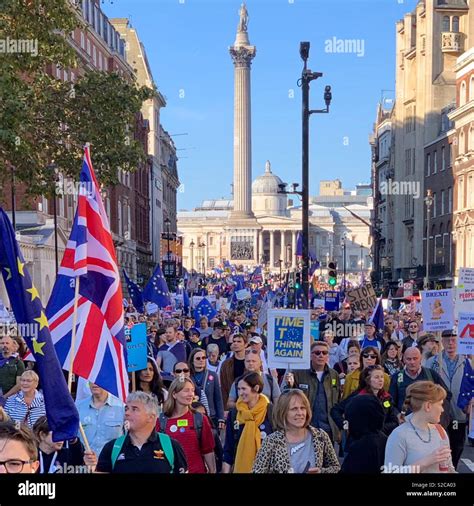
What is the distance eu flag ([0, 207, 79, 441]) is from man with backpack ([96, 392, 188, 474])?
0.28 metres

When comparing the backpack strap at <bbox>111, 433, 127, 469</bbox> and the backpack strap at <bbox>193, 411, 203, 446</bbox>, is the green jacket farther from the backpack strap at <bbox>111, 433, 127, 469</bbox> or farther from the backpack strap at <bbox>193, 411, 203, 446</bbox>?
the backpack strap at <bbox>111, 433, 127, 469</bbox>

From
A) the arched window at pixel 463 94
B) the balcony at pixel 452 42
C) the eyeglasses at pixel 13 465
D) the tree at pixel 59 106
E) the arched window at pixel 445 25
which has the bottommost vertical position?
the eyeglasses at pixel 13 465

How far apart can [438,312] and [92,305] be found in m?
7.34

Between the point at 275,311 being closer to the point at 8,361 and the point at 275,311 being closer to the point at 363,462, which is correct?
the point at 8,361

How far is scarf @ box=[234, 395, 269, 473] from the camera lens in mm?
7727

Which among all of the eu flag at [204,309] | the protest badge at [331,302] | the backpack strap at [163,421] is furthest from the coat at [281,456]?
the protest badge at [331,302]

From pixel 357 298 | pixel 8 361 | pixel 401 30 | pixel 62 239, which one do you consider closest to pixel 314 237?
pixel 401 30

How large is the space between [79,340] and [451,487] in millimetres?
3097

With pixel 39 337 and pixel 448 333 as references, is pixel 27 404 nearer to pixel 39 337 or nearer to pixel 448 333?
pixel 39 337

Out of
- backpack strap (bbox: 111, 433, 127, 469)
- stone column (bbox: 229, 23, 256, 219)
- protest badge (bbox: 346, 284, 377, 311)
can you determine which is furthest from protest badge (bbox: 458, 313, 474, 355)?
stone column (bbox: 229, 23, 256, 219)

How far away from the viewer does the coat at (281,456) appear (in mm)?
6414

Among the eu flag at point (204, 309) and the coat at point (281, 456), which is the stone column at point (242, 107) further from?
the coat at point (281, 456)

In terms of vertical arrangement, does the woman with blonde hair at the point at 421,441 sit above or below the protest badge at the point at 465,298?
below

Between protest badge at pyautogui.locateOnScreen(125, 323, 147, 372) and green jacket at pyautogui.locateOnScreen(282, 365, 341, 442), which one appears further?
green jacket at pyautogui.locateOnScreen(282, 365, 341, 442)
